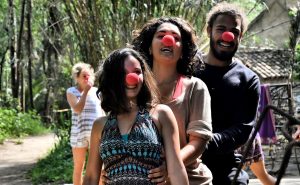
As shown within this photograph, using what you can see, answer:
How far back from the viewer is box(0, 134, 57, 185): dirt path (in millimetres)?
11516

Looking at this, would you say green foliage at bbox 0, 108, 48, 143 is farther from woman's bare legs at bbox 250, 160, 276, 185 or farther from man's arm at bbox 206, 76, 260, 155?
man's arm at bbox 206, 76, 260, 155

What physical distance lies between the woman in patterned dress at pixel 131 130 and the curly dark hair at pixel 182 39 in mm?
267

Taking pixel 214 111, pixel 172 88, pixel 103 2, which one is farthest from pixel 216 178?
pixel 103 2

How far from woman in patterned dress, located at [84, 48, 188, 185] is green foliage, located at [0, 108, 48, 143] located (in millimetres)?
15447

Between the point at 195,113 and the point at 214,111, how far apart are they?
56cm

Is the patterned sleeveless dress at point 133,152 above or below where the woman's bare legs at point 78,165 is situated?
above

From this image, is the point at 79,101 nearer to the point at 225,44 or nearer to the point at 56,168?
the point at 56,168

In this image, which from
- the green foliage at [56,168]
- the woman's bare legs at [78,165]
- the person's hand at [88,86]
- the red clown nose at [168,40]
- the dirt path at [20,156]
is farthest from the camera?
the dirt path at [20,156]

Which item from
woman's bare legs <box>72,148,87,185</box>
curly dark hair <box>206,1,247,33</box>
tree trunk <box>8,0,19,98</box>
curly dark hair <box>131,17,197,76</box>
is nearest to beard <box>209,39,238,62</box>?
curly dark hair <box>206,1,247,33</box>

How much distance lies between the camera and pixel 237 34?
3.26 meters

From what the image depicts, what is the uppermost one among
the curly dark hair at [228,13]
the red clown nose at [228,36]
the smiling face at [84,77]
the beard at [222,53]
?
the curly dark hair at [228,13]

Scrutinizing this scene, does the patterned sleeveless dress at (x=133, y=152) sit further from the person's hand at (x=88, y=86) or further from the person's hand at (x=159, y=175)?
the person's hand at (x=88, y=86)

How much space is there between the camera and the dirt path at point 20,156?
37.8 ft

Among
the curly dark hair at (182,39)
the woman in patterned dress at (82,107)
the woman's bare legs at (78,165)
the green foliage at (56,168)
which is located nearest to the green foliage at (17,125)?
the green foliage at (56,168)
